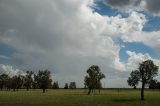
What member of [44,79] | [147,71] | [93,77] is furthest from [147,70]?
[44,79]

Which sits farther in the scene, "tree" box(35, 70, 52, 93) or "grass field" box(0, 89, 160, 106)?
"tree" box(35, 70, 52, 93)

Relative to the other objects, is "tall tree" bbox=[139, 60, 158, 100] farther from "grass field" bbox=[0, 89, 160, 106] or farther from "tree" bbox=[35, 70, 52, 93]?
A: "tree" bbox=[35, 70, 52, 93]

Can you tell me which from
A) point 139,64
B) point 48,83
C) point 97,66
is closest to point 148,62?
point 139,64

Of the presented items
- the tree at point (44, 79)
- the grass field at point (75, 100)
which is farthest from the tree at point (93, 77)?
the grass field at point (75, 100)

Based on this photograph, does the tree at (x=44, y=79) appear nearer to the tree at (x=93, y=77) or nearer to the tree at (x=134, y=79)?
the tree at (x=93, y=77)

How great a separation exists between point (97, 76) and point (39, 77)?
4500 centimetres

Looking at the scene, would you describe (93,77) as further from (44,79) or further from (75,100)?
(75,100)

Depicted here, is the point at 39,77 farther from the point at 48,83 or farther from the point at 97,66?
the point at 97,66

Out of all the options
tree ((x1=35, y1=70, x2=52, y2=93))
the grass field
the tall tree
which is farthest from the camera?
tree ((x1=35, y1=70, x2=52, y2=93))

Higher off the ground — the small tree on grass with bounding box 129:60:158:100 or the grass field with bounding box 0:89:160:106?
the small tree on grass with bounding box 129:60:158:100

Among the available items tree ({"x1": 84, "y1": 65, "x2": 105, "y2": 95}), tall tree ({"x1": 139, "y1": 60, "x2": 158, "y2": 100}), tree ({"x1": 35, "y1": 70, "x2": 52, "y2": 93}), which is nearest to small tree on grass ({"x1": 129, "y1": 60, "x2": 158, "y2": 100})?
tall tree ({"x1": 139, "y1": 60, "x2": 158, "y2": 100})

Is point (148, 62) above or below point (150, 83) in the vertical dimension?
above

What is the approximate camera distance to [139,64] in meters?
84.7

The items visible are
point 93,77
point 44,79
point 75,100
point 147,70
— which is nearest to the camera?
point 75,100
